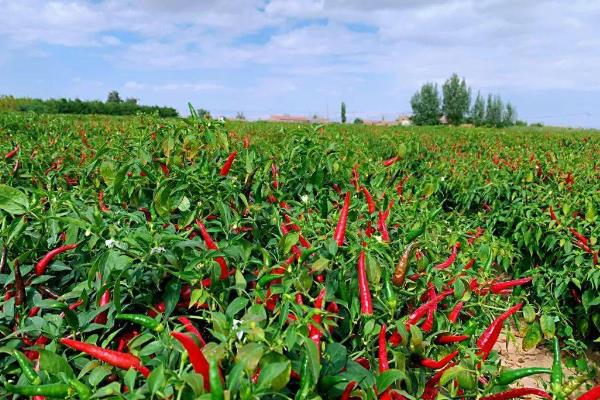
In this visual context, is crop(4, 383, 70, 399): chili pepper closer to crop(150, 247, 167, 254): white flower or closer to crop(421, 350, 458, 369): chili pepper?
crop(150, 247, 167, 254): white flower

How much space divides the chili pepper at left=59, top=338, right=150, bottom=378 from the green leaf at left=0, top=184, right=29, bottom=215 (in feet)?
1.33

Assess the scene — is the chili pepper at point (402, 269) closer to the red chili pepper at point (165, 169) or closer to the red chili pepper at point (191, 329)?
the red chili pepper at point (191, 329)

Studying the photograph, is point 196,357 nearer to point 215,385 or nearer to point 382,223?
point 215,385

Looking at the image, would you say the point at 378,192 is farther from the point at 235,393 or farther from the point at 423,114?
the point at 423,114

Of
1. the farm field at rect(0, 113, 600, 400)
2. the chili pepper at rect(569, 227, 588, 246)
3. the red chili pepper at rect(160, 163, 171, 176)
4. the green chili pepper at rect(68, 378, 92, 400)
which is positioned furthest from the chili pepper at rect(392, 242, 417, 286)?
the chili pepper at rect(569, 227, 588, 246)

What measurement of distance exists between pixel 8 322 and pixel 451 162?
6.73 meters

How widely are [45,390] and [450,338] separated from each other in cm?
96

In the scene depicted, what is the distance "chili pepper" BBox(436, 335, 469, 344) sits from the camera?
135 cm

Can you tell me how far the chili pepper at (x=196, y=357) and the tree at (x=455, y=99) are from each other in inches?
3069

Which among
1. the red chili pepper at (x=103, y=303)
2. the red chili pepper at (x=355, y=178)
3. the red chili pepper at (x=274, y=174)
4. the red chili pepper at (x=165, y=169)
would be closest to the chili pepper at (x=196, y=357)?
the red chili pepper at (x=103, y=303)

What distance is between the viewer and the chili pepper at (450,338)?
1349mm

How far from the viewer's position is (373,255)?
1.37 meters

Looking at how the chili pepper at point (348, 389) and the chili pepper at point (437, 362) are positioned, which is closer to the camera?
the chili pepper at point (348, 389)

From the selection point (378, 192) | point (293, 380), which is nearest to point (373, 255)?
point (293, 380)
